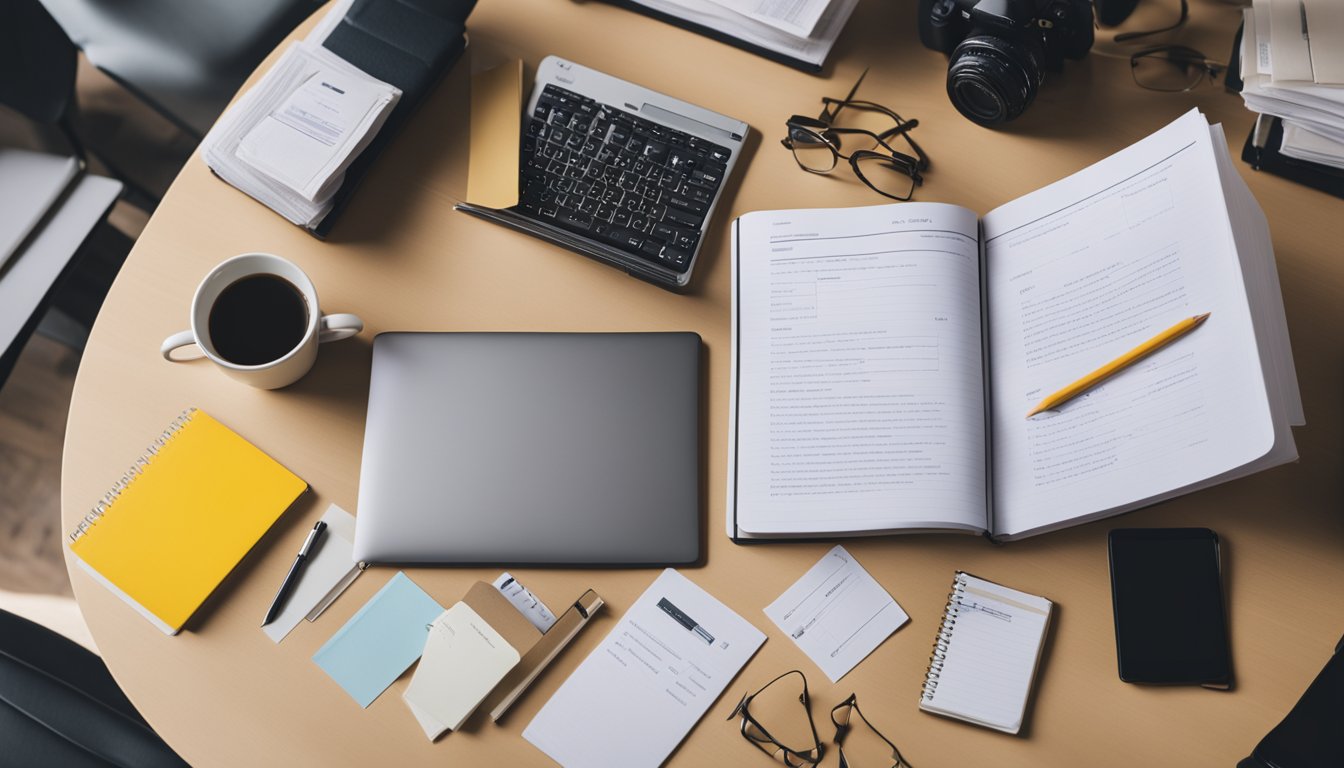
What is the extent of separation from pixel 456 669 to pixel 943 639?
452mm

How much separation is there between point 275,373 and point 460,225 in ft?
0.83

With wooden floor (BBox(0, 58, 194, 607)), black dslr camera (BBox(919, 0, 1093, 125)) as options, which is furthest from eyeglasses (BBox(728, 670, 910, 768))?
wooden floor (BBox(0, 58, 194, 607))

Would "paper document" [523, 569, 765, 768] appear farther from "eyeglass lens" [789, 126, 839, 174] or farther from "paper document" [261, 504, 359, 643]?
"eyeglass lens" [789, 126, 839, 174]

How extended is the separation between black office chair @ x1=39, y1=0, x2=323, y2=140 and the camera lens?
1.02 metres

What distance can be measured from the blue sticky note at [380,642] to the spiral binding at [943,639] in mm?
462

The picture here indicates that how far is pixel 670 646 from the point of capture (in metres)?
0.92

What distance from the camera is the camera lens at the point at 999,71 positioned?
101cm

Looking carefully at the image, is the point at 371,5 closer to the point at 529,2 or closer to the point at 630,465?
the point at 529,2

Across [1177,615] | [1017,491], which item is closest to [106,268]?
[1017,491]

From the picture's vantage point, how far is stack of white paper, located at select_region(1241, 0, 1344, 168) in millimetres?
938

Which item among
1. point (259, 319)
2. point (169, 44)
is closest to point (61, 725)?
point (259, 319)

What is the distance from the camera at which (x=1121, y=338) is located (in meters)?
0.90

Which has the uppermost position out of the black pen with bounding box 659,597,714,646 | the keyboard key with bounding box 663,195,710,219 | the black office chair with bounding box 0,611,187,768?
the keyboard key with bounding box 663,195,710,219

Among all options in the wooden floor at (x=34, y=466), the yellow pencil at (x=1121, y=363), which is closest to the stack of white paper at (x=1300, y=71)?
the yellow pencil at (x=1121, y=363)
